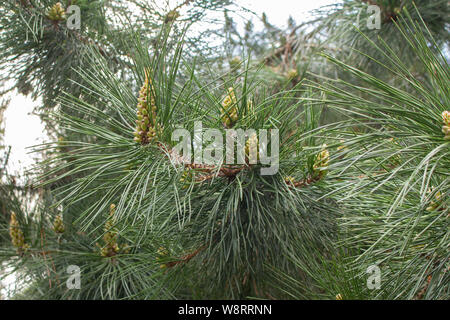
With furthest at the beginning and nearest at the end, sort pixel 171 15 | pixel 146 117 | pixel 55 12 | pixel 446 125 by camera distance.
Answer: pixel 171 15 → pixel 55 12 → pixel 146 117 → pixel 446 125

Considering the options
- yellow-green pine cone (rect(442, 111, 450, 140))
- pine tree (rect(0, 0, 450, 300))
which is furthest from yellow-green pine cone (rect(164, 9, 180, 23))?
yellow-green pine cone (rect(442, 111, 450, 140))

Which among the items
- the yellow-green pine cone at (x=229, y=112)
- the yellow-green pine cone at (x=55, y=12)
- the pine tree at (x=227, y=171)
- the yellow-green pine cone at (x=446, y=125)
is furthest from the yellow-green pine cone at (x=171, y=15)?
the yellow-green pine cone at (x=446, y=125)

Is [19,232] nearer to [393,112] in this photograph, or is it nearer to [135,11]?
[135,11]

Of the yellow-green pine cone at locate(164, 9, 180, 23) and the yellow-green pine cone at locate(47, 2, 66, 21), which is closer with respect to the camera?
the yellow-green pine cone at locate(47, 2, 66, 21)

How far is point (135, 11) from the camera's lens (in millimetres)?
1074

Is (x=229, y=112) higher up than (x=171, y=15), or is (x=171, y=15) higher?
(x=171, y=15)

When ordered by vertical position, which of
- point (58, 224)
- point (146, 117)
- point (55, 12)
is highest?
point (55, 12)

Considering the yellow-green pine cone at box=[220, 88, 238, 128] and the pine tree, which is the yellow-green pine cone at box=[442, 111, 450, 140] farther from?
the yellow-green pine cone at box=[220, 88, 238, 128]

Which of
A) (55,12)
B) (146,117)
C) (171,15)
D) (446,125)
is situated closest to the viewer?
(446,125)

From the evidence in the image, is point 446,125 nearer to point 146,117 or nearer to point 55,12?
point 146,117

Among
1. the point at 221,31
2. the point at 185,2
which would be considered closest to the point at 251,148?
the point at 185,2

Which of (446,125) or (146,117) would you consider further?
(146,117)

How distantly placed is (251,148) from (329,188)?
140mm

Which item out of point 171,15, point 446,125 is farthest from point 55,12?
point 446,125
